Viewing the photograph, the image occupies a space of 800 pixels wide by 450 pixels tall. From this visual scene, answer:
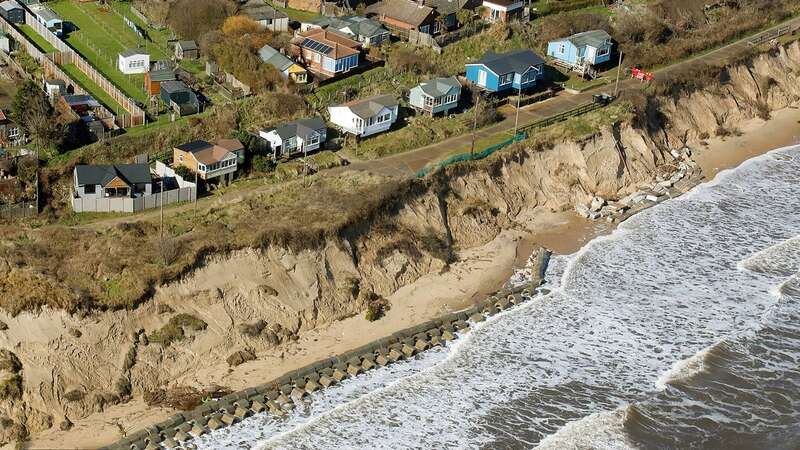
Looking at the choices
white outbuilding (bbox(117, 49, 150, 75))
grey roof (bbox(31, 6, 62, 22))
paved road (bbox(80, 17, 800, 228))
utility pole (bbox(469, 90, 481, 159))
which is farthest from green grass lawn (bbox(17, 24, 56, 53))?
utility pole (bbox(469, 90, 481, 159))

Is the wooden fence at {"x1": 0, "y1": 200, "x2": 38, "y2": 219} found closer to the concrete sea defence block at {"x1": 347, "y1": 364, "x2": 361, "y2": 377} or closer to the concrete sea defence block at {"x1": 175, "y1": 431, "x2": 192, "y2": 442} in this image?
the concrete sea defence block at {"x1": 175, "y1": 431, "x2": 192, "y2": 442}

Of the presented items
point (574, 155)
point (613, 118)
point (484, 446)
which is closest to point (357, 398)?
point (484, 446)

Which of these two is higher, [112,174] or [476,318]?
[112,174]

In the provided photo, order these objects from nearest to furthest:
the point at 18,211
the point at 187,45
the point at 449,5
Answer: the point at 18,211 < the point at 187,45 < the point at 449,5

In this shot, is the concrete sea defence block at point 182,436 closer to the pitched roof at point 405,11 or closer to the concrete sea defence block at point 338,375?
the concrete sea defence block at point 338,375

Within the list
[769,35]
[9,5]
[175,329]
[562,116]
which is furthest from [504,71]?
[9,5]

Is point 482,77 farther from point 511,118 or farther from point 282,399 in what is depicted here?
point 282,399
